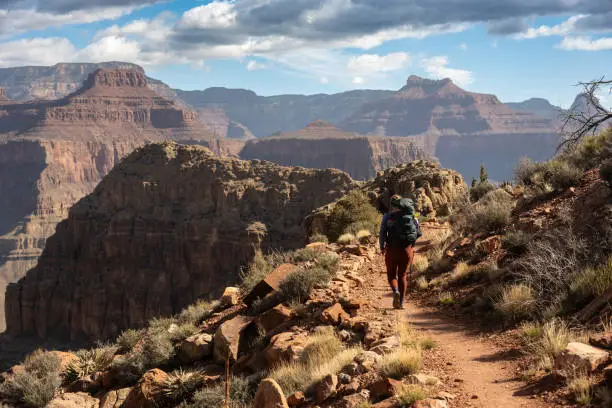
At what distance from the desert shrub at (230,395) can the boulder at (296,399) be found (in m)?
1.22

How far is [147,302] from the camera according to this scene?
255 feet

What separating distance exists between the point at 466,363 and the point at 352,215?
16588 millimetres

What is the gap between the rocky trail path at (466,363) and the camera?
6.76m

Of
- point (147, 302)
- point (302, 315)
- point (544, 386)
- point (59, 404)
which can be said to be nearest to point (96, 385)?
point (59, 404)

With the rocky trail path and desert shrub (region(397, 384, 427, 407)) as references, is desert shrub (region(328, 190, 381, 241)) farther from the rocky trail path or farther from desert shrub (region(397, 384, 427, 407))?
desert shrub (region(397, 384, 427, 407))

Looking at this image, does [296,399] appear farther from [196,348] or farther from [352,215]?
[352,215]

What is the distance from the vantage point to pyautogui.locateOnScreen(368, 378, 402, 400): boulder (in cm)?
697

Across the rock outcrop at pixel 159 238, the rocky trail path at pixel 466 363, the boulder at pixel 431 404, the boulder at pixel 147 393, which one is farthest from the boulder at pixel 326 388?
the rock outcrop at pixel 159 238

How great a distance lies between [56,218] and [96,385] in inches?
7500

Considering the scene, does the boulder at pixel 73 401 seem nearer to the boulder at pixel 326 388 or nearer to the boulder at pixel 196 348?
the boulder at pixel 196 348

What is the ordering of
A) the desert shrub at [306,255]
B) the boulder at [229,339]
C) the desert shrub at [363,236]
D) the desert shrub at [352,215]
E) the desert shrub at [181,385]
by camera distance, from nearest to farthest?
the desert shrub at [181,385] → the boulder at [229,339] → the desert shrub at [306,255] → the desert shrub at [363,236] → the desert shrub at [352,215]

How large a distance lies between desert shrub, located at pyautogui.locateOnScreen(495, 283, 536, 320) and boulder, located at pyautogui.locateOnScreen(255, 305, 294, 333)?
13.3 ft

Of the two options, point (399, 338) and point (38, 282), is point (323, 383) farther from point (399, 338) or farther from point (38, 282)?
point (38, 282)

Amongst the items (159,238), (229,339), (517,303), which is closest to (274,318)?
(229,339)
